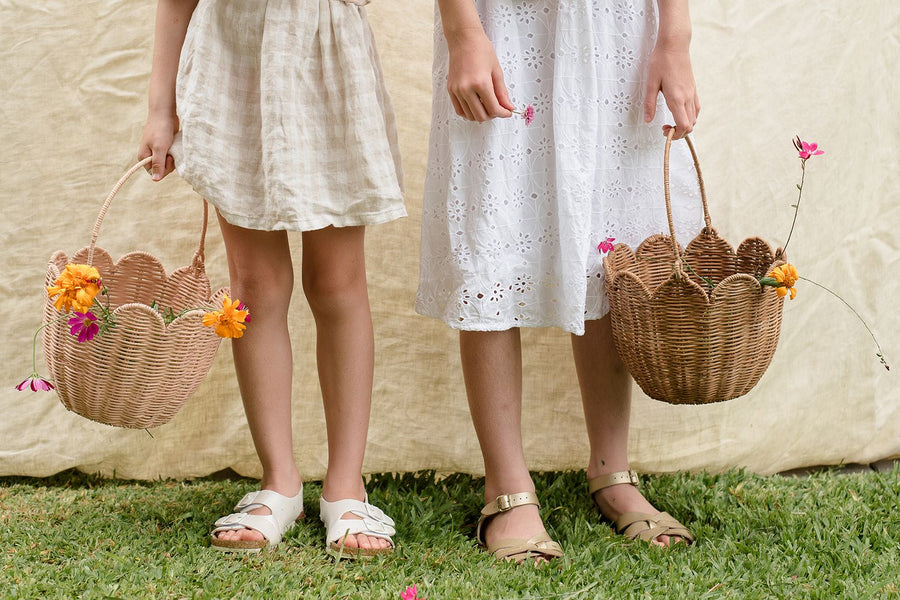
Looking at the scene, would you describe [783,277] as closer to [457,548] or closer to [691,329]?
[691,329]

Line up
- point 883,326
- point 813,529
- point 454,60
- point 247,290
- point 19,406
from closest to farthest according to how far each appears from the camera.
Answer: point 454,60 < point 247,290 < point 813,529 < point 19,406 < point 883,326

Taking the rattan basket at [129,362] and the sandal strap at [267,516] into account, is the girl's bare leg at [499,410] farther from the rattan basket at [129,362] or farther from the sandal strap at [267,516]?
the rattan basket at [129,362]

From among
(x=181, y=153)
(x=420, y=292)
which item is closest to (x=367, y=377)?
(x=420, y=292)

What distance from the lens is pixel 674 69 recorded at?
5.28ft

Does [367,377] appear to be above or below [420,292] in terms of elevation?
below

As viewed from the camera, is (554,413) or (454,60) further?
(554,413)

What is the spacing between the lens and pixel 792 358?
90.7 inches

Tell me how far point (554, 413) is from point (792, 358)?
0.62 metres

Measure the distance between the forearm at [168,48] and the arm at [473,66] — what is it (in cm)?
49

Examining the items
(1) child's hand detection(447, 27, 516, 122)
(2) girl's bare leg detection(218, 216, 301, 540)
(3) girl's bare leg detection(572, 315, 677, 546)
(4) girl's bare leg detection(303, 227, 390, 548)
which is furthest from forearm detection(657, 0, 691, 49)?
(2) girl's bare leg detection(218, 216, 301, 540)

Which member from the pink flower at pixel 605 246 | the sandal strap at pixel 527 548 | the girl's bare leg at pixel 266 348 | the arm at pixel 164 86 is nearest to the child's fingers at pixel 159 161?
the arm at pixel 164 86

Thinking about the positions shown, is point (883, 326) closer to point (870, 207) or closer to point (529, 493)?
point (870, 207)

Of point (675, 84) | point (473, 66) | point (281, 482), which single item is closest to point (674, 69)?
point (675, 84)

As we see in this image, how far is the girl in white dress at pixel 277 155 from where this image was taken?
156cm
